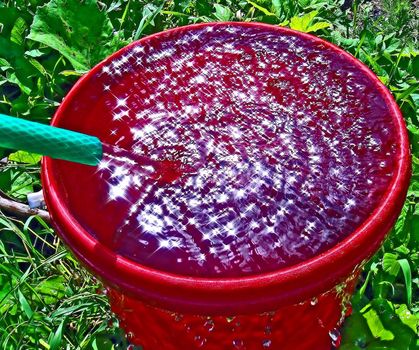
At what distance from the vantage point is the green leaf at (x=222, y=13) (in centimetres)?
214

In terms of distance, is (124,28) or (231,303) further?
(124,28)

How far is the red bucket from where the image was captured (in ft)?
3.34

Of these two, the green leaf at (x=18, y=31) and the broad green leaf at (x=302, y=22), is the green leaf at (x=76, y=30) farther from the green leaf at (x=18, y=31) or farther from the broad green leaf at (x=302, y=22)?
the broad green leaf at (x=302, y=22)

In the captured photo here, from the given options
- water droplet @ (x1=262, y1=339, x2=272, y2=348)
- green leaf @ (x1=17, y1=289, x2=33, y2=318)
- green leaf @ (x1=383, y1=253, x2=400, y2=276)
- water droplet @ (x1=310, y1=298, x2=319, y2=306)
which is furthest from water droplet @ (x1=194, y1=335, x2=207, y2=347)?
green leaf @ (x1=383, y1=253, x2=400, y2=276)

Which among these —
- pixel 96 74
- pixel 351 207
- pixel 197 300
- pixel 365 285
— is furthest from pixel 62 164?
pixel 365 285

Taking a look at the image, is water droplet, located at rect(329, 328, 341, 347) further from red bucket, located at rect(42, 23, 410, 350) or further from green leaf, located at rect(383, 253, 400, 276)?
green leaf, located at rect(383, 253, 400, 276)

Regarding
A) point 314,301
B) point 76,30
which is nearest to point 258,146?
point 314,301

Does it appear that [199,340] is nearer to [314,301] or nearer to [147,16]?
[314,301]

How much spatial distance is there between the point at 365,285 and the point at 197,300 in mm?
706

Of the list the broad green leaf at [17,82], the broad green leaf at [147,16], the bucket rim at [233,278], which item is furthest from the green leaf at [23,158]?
the bucket rim at [233,278]

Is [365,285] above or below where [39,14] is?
below

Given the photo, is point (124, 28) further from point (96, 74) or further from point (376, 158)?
point (376, 158)

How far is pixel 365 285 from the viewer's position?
5.18 ft

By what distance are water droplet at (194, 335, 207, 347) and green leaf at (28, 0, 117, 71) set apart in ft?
3.38
